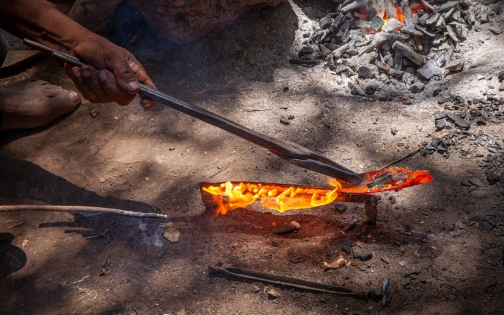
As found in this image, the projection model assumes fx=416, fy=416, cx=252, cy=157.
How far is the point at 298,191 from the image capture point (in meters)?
3.01

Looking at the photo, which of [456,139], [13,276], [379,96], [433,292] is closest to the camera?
[433,292]

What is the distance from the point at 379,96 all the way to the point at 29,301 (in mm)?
3417

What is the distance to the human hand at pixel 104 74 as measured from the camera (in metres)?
2.79

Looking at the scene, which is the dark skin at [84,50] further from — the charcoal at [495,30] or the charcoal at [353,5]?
the charcoal at [495,30]

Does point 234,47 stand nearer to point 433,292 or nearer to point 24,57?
point 24,57

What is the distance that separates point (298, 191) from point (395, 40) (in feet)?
7.48

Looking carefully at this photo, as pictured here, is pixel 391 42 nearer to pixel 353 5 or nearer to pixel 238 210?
pixel 353 5

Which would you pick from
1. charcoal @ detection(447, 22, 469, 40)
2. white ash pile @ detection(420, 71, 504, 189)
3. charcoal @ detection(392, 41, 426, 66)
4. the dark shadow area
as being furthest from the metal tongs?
charcoal @ detection(447, 22, 469, 40)

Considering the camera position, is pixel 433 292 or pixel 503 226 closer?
pixel 433 292

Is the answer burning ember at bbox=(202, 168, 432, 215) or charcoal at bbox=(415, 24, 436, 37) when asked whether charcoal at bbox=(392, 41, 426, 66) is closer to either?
charcoal at bbox=(415, 24, 436, 37)

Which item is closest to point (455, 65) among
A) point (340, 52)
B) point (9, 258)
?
point (340, 52)

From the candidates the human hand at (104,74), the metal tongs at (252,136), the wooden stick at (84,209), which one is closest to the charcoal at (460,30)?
the metal tongs at (252,136)

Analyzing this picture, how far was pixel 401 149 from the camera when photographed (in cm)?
358

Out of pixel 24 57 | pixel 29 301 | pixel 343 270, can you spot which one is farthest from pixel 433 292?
pixel 24 57
